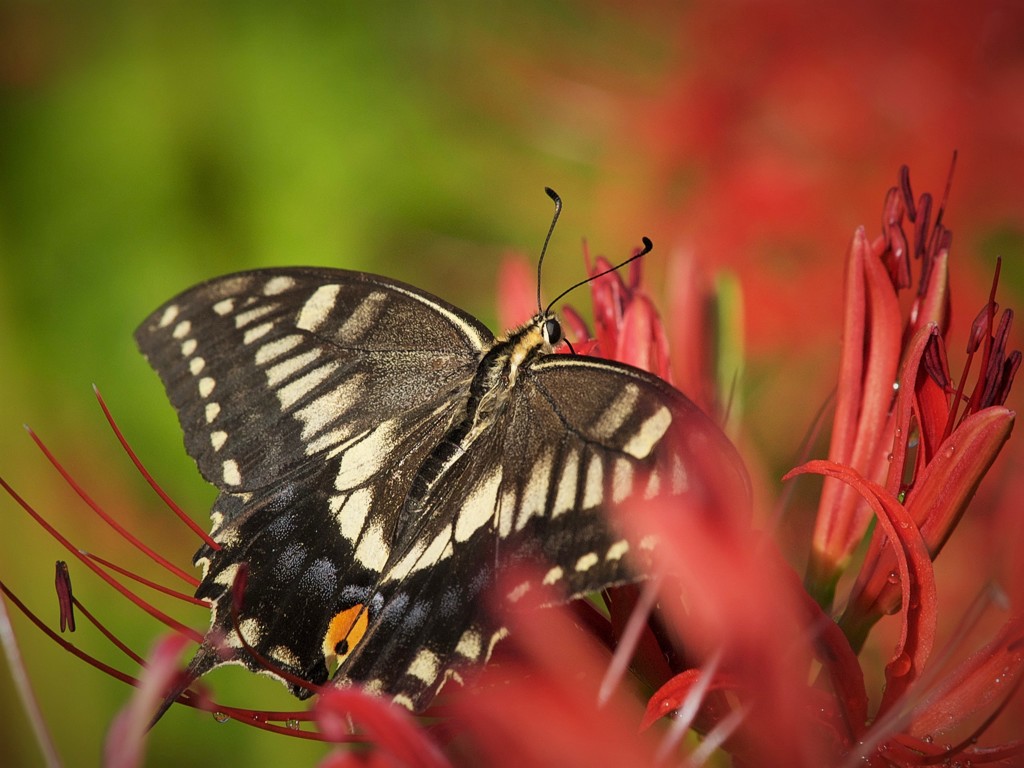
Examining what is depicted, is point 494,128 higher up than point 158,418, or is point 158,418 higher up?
point 494,128

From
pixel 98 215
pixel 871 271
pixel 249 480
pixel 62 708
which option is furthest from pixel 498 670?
pixel 98 215

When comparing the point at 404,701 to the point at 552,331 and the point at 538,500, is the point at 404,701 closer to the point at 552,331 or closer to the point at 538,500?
the point at 538,500

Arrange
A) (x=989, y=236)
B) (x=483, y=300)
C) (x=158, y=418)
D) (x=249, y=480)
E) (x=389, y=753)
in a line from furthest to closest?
(x=483, y=300)
(x=158, y=418)
(x=989, y=236)
(x=249, y=480)
(x=389, y=753)

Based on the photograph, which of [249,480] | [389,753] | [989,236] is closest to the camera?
[389,753]

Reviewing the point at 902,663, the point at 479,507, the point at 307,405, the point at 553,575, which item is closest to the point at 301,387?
the point at 307,405

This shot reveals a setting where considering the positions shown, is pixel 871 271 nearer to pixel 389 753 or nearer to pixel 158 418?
pixel 389 753

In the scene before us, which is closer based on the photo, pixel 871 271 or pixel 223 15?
pixel 871 271

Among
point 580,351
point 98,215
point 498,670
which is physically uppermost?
point 98,215

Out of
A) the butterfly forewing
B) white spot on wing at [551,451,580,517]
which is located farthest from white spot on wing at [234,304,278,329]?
white spot on wing at [551,451,580,517]
